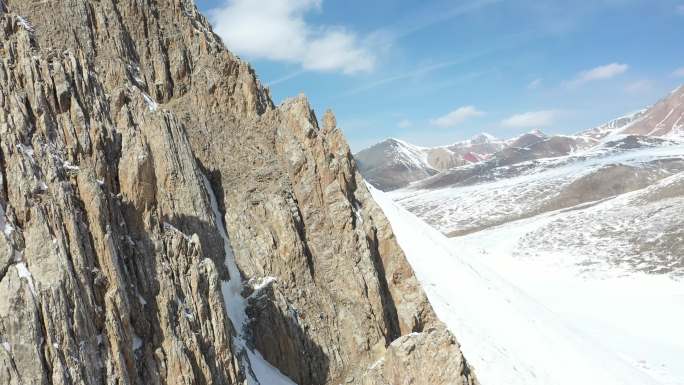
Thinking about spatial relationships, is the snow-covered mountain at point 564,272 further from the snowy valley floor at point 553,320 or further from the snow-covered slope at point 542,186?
the snow-covered slope at point 542,186

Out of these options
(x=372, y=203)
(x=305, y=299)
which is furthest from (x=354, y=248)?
(x=372, y=203)

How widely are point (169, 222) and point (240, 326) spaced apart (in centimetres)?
486

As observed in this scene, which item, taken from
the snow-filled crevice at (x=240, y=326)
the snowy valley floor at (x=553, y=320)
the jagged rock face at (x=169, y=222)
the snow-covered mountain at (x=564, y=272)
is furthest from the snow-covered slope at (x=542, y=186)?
the snow-filled crevice at (x=240, y=326)

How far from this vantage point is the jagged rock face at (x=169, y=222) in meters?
10.3

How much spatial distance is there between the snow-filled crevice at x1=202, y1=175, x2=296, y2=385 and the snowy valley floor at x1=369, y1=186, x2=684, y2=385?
12703 millimetres

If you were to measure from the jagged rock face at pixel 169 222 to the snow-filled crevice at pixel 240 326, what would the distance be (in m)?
0.27

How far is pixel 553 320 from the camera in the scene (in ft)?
119

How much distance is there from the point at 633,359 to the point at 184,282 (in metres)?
35.7

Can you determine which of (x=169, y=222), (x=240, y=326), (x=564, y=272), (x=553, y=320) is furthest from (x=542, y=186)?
(x=169, y=222)

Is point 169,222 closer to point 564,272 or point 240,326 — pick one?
point 240,326

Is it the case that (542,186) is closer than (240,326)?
No

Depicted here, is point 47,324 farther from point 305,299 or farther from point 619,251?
point 619,251

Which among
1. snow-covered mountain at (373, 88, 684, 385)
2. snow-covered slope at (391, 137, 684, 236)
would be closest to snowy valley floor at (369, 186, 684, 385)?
snow-covered mountain at (373, 88, 684, 385)

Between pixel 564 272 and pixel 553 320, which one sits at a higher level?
pixel 553 320
